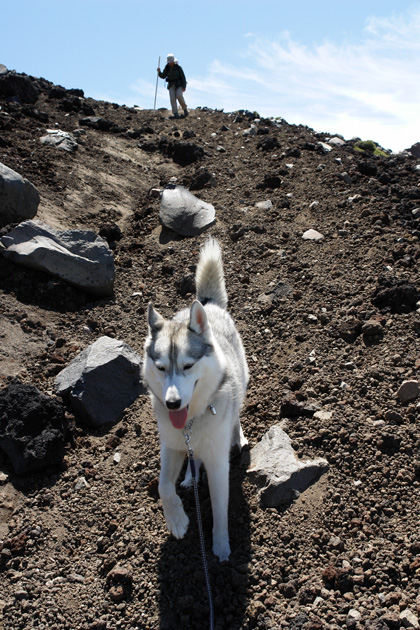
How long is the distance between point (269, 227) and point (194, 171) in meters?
4.02

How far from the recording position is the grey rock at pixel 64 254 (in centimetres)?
760

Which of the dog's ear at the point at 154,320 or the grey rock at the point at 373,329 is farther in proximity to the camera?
the grey rock at the point at 373,329

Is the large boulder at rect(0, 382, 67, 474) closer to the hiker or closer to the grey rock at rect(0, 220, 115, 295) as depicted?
the grey rock at rect(0, 220, 115, 295)

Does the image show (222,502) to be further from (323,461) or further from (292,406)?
(292,406)

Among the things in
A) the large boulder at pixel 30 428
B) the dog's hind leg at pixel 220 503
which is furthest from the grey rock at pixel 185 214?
the dog's hind leg at pixel 220 503

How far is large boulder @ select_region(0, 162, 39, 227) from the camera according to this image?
8.23m

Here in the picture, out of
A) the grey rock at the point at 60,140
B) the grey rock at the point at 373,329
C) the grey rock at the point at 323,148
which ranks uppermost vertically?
the grey rock at the point at 323,148

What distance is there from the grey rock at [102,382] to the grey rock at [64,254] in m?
1.88

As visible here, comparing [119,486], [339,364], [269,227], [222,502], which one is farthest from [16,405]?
[269,227]

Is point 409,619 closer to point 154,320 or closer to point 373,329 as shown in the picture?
point 154,320

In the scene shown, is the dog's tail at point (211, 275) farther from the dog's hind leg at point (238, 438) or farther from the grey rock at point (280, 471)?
the grey rock at point (280, 471)

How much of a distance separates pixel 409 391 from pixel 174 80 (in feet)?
55.0

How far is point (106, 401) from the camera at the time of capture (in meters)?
5.85

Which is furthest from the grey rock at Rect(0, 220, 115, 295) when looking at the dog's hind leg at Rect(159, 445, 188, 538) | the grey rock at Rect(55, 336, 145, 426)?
the dog's hind leg at Rect(159, 445, 188, 538)
